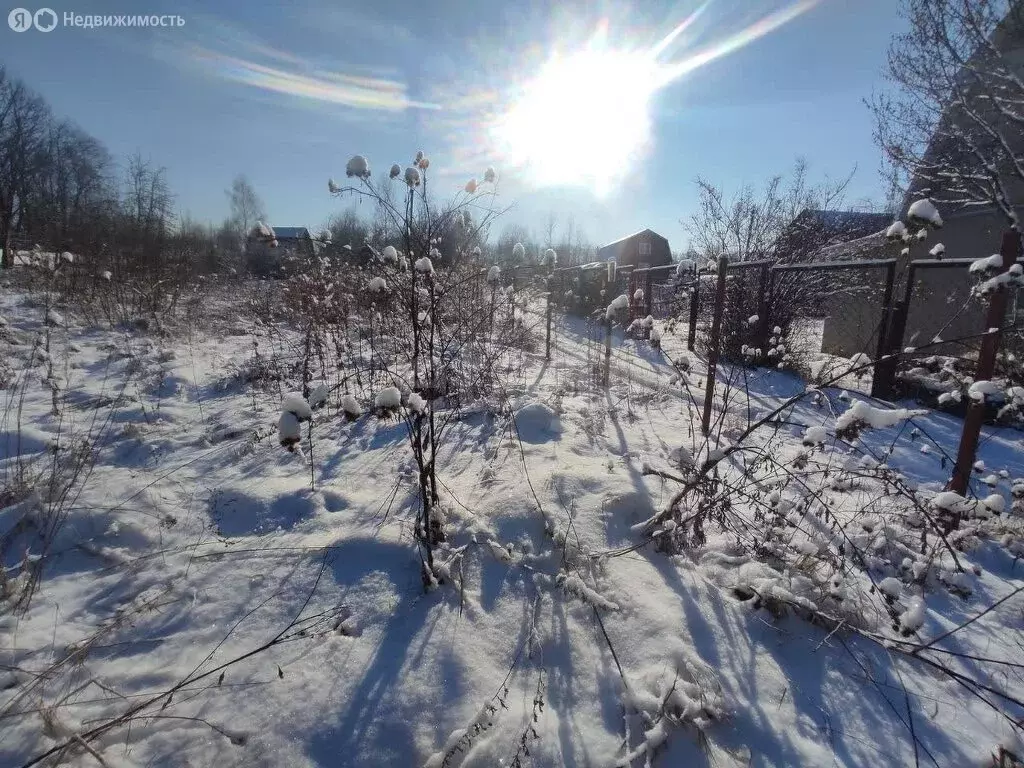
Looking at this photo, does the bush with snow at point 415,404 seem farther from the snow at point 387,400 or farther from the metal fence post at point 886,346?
the metal fence post at point 886,346

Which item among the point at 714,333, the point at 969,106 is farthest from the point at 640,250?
the point at 714,333

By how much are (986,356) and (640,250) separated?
129ft

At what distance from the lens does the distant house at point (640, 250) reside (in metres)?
38.3

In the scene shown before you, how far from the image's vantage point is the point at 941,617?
71.4 inches

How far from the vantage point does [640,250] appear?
38.8 meters

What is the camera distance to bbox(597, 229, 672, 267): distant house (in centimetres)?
3831

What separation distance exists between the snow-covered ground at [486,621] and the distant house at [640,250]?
124ft

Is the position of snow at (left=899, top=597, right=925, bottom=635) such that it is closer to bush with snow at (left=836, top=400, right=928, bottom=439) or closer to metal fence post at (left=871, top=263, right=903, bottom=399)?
bush with snow at (left=836, top=400, right=928, bottom=439)

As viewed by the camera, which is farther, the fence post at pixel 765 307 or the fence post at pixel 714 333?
the fence post at pixel 765 307

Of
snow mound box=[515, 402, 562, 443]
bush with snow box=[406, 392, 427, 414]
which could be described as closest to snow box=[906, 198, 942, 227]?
bush with snow box=[406, 392, 427, 414]

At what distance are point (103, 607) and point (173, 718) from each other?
2.35 ft

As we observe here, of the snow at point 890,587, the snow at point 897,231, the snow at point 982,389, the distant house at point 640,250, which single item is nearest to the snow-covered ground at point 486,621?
the snow at point 890,587

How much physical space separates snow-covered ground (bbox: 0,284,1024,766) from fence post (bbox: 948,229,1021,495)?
34cm

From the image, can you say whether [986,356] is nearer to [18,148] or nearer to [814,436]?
[814,436]
